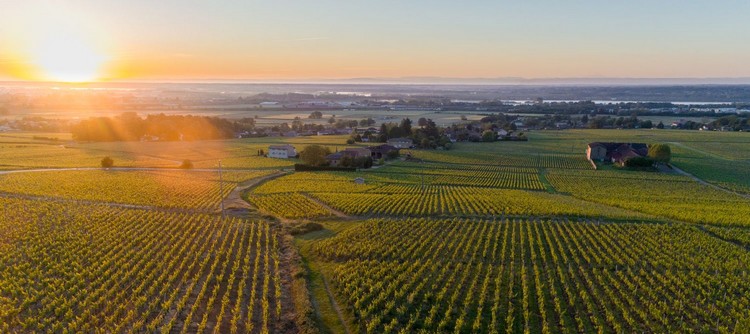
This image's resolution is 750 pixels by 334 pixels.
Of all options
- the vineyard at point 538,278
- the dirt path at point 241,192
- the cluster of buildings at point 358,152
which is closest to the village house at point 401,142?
the cluster of buildings at point 358,152

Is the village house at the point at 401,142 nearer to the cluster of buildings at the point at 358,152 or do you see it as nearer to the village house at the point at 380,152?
the cluster of buildings at the point at 358,152

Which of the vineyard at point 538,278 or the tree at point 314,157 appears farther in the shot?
the tree at point 314,157

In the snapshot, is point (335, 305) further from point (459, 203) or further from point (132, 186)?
point (132, 186)

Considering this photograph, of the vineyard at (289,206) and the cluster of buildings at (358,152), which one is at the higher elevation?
the cluster of buildings at (358,152)

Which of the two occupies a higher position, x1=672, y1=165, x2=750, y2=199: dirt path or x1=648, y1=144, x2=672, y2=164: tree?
x1=648, y1=144, x2=672, y2=164: tree

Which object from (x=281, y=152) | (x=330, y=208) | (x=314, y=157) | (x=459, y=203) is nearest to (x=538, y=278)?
(x=459, y=203)

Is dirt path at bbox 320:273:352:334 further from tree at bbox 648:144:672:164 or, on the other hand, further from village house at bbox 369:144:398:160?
tree at bbox 648:144:672:164

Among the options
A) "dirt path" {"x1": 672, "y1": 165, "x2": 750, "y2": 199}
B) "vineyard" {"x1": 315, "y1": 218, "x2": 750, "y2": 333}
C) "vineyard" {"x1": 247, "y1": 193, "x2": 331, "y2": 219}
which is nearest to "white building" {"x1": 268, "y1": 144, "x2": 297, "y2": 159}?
"vineyard" {"x1": 247, "y1": 193, "x2": 331, "y2": 219}
